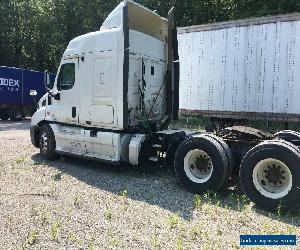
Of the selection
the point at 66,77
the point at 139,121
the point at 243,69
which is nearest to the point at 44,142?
the point at 66,77

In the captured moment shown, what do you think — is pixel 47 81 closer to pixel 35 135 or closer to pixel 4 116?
pixel 35 135

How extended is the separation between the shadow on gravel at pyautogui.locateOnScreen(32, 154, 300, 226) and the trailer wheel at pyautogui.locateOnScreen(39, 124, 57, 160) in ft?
0.66

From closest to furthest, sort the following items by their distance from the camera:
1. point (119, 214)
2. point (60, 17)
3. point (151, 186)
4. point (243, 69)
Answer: point (119, 214) → point (151, 186) → point (243, 69) → point (60, 17)

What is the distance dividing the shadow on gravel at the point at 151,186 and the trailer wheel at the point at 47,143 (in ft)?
0.66

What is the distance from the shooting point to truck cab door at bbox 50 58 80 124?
32.0ft

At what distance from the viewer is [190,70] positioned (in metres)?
13.9

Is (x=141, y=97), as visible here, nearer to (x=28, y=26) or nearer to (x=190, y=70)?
(x=190, y=70)

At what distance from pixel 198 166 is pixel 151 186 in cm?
115

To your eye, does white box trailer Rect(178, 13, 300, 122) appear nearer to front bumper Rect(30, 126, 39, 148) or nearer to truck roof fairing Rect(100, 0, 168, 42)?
truck roof fairing Rect(100, 0, 168, 42)

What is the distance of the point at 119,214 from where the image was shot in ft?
20.4

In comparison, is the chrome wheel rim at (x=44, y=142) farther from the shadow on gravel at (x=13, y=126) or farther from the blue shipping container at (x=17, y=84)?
the blue shipping container at (x=17, y=84)

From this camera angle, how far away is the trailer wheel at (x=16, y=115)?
25062 millimetres

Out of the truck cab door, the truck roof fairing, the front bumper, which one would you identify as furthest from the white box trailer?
the front bumper

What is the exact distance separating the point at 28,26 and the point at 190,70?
99.3 feet
